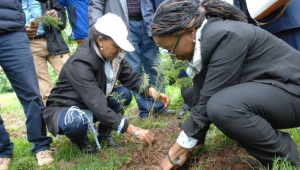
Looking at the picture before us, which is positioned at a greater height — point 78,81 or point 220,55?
point 220,55

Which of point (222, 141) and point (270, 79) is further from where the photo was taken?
point (222, 141)

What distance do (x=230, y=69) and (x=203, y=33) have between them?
299mm

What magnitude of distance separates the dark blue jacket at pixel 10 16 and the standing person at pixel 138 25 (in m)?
1.05

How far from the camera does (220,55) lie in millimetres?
1823

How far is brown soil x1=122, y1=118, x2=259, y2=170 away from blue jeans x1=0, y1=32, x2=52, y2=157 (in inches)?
37.6

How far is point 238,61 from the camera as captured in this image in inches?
72.2

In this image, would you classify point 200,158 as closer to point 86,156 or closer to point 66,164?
point 86,156

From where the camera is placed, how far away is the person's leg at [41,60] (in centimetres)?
382

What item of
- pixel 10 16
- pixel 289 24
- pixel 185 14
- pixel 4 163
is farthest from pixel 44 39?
pixel 289 24

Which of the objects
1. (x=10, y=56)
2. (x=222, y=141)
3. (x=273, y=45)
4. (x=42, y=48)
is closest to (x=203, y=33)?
(x=273, y=45)

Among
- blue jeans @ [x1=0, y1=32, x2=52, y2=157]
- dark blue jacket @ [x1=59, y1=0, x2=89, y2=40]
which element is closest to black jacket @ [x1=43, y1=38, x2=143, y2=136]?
blue jeans @ [x1=0, y1=32, x2=52, y2=157]

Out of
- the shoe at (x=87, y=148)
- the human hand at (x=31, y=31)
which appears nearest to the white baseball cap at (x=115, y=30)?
the shoe at (x=87, y=148)

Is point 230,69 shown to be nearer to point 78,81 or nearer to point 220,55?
point 220,55

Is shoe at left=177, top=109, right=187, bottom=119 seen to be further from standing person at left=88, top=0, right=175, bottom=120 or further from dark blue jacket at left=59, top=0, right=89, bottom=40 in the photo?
dark blue jacket at left=59, top=0, right=89, bottom=40
